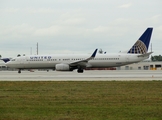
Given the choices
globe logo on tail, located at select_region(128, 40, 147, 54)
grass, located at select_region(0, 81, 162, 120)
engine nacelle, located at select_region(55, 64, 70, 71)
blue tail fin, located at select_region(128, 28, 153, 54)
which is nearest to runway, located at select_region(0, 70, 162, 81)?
engine nacelle, located at select_region(55, 64, 70, 71)

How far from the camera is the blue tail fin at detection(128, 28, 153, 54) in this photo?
6084 cm

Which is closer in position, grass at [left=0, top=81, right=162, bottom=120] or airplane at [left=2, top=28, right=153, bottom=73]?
grass at [left=0, top=81, right=162, bottom=120]

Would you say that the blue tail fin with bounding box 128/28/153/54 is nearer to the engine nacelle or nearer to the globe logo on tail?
the globe logo on tail

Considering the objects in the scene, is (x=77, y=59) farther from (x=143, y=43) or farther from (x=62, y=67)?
(x=143, y=43)

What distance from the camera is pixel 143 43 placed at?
61.2m

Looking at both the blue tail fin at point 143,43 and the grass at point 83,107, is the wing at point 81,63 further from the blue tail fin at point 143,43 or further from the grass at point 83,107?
the grass at point 83,107

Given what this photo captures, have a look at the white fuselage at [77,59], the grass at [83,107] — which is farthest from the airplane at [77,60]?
the grass at [83,107]

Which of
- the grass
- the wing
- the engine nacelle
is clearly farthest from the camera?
the wing

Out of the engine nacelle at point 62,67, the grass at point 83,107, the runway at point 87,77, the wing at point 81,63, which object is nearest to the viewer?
the grass at point 83,107

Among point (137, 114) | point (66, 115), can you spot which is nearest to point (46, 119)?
point (66, 115)

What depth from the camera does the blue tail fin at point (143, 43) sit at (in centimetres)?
6084

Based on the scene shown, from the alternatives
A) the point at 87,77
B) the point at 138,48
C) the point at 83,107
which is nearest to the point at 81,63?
the point at 138,48

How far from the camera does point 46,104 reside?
1509 cm

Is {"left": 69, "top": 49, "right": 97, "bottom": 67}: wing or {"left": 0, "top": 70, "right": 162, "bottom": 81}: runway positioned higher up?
{"left": 69, "top": 49, "right": 97, "bottom": 67}: wing
